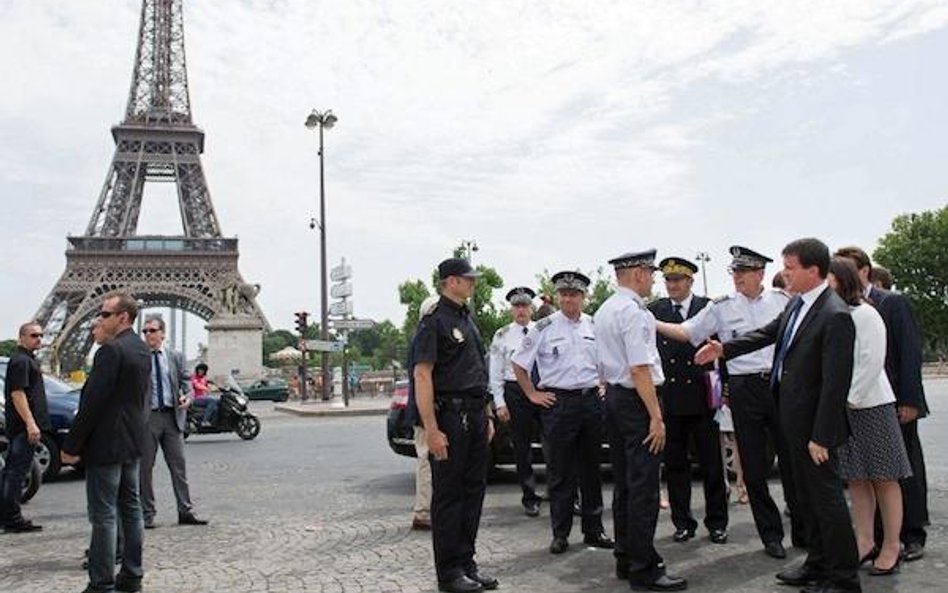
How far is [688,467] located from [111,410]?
154 inches

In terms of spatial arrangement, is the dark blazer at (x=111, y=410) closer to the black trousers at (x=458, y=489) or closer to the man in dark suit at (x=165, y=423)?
the black trousers at (x=458, y=489)

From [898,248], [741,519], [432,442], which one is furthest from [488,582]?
[898,248]

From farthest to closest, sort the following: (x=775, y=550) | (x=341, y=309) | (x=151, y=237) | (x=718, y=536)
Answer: (x=151, y=237), (x=341, y=309), (x=718, y=536), (x=775, y=550)

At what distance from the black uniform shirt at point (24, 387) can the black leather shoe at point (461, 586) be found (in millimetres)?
4177

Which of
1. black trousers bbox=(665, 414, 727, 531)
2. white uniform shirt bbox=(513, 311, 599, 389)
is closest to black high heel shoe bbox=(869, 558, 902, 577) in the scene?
black trousers bbox=(665, 414, 727, 531)

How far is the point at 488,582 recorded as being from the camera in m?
5.00

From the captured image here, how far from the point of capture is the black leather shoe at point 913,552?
538cm

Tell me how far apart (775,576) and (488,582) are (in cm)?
170

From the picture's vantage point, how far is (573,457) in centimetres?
617

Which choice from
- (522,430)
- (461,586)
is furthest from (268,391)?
(461,586)

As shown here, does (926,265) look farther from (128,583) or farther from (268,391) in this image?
(128,583)

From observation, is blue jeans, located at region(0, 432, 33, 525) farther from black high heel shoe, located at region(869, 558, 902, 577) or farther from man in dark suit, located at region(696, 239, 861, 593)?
black high heel shoe, located at region(869, 558, 902, 577)

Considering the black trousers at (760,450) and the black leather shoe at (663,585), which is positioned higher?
the black trousers at (760,450)

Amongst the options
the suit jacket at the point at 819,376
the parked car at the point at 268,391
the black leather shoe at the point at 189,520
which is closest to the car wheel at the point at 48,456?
the black leather shoe at the point at 189,520
